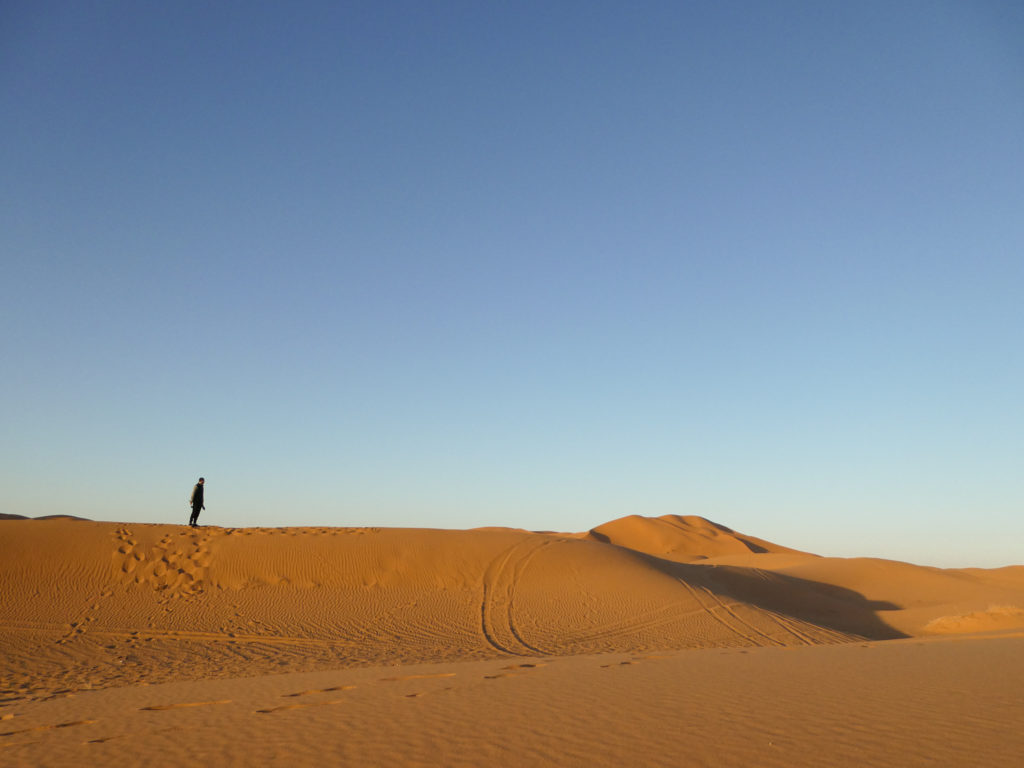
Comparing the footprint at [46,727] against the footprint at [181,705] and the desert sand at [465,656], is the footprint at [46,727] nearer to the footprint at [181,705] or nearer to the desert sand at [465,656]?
the desert sand at [465,656]

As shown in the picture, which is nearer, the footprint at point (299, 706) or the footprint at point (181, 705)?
the footprint at point (299, 706)

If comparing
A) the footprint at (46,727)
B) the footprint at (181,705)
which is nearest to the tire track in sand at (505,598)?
the footprint at (181,705)

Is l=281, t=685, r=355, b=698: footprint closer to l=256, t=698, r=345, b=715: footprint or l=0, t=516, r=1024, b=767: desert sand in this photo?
l=0, t=516, r=1024, b=767: desert sand

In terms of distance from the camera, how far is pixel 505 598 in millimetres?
20516

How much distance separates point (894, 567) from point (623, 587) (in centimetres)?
2126

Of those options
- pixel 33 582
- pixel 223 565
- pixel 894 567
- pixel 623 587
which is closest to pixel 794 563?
pixel 894 567

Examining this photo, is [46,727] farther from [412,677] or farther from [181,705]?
[412,677]

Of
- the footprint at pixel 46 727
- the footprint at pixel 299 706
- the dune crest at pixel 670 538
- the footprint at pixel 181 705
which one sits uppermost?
the dune crest at pixel 670 538

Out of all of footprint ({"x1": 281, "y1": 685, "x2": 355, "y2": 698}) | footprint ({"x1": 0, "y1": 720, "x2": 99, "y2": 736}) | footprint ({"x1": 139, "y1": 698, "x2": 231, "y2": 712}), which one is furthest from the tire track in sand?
footprint ({"x1": 0, "y1": 720, "x2": 99, "y2": 736})

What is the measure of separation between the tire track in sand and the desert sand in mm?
100

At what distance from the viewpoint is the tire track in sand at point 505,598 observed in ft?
53.4

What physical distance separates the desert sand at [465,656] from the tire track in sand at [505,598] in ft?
0.33

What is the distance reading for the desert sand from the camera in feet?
20.6

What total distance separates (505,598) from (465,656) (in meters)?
5.78
